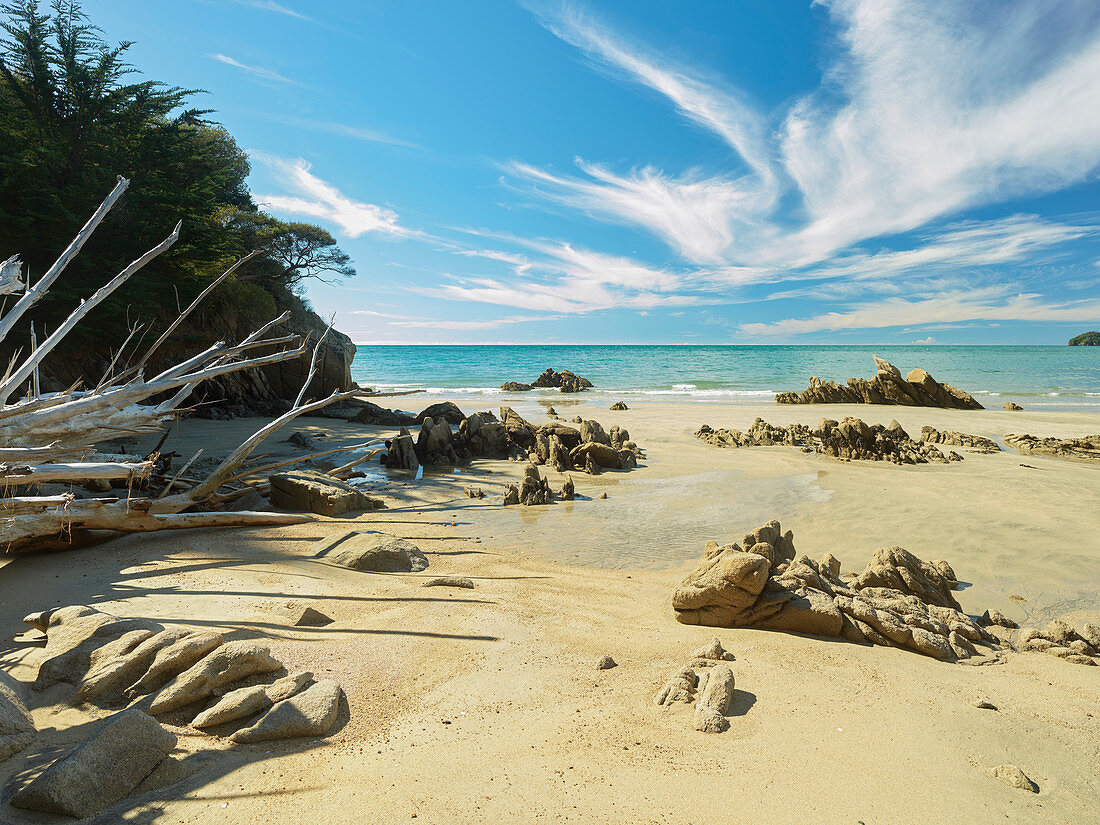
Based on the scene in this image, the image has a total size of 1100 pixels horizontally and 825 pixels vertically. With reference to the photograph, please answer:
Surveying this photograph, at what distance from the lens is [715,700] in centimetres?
287

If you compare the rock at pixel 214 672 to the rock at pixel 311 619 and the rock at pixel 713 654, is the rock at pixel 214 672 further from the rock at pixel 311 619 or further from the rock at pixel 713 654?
the rock at pixel 713 654

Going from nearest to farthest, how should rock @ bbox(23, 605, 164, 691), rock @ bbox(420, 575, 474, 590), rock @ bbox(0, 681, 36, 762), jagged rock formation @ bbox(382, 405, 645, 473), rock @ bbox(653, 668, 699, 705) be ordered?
rock @ bbox(0, 681, 36, 762), rock @ bbox(23, 605, 164, 691), rock @ bbox(653, 668, 699, 705), rock @ bbox(420, 575, 474, 590), jagged rock formation @ bbox(382, 405, 645, 473)

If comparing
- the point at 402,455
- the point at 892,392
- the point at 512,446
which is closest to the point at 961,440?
the point at 892,392

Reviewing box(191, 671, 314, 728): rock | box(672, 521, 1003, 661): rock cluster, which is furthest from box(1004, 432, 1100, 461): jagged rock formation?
box(191, 671, 314, 728): rock

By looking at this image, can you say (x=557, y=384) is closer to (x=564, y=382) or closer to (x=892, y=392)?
(x=564, y=382)

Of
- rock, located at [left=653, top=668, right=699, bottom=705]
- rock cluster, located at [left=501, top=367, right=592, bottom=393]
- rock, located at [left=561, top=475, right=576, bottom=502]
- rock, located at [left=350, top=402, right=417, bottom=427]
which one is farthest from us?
rock cluster, located at [left=501, top=367, right=592, bottom=393]

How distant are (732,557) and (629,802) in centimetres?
252

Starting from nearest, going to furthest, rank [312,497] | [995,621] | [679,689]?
[679,689], [995,621], [312,497]

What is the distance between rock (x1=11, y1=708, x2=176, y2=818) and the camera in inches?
73.3

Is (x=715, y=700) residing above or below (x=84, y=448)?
below

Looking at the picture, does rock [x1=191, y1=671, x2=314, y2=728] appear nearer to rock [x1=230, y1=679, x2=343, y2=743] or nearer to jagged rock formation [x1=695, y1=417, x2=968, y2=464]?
rock [x1=230, y1=679, x2=343, y2=743]

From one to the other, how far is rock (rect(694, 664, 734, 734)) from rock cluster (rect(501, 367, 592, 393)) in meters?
32.0

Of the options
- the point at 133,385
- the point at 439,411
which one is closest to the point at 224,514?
the point at 133,385

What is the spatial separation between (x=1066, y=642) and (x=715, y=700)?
3.39 m
